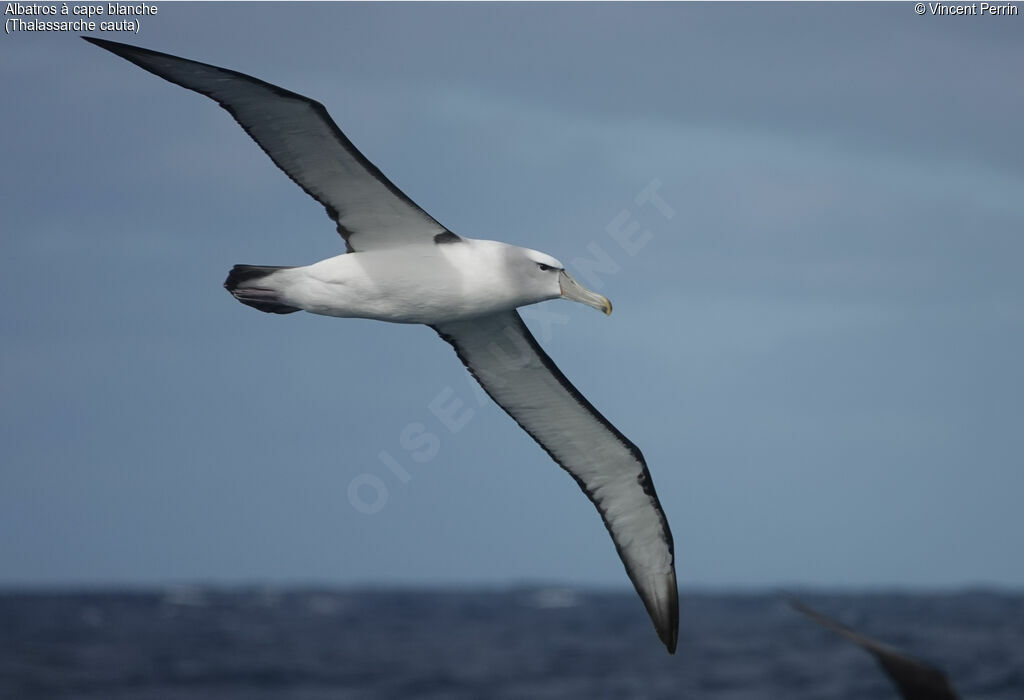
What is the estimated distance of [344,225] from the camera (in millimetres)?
8781

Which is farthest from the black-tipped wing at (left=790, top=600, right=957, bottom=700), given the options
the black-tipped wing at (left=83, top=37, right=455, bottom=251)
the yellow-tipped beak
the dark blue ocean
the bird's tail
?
the dark blue ocean

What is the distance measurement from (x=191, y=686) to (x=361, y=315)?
91.7 feet

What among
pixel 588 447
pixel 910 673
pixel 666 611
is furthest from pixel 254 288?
pixel 910 673

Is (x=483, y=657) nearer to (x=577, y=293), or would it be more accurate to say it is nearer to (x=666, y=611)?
(x=666, y=611)

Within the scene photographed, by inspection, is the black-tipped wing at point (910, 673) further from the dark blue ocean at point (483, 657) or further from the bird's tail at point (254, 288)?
the dark blue ocean at point (483, 657)

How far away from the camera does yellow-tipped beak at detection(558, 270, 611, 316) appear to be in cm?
874

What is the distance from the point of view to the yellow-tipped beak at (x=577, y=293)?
8742 millimetres

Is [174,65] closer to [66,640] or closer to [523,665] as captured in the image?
[523,665]

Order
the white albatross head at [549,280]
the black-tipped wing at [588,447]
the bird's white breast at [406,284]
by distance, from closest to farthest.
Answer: the bird's white breast at [406,284], the white albatross head at [549,280], the black-tipped wing at [588,447]

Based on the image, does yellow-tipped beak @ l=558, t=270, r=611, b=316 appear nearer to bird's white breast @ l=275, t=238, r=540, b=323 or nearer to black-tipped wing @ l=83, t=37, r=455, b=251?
bird's white breast @ l=275, t=238, r=540, b=323

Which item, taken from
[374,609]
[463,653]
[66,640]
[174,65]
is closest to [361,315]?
[174,65]

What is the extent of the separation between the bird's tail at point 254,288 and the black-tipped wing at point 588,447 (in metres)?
1.73

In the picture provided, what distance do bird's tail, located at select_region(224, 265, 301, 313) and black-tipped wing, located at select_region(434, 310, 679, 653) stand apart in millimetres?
1732

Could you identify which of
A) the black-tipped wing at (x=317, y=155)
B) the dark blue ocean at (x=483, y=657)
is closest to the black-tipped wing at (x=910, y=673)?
the black-tipped wing at (x=317, y=155)
